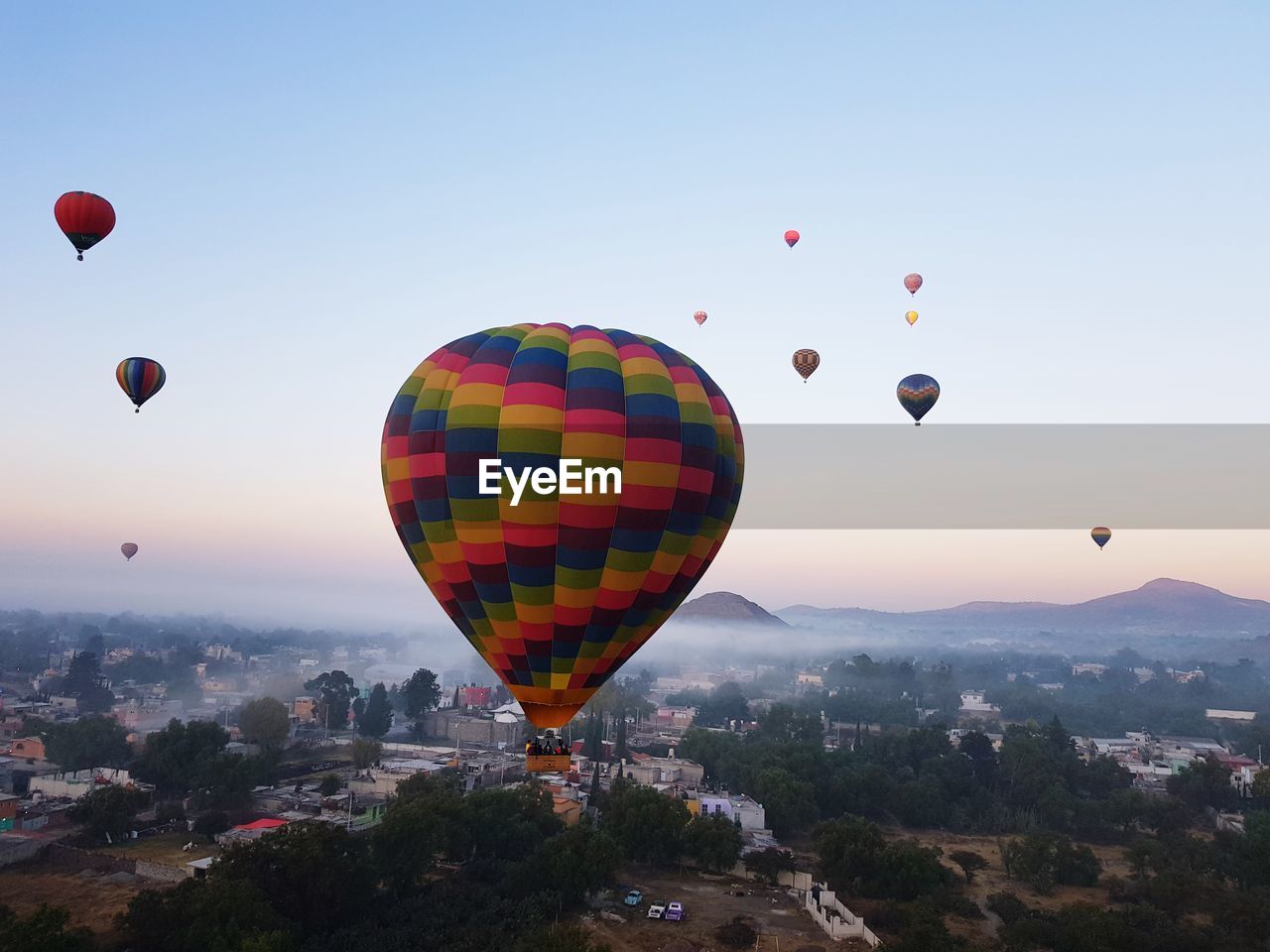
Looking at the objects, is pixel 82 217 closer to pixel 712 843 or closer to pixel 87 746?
pixel 712 843

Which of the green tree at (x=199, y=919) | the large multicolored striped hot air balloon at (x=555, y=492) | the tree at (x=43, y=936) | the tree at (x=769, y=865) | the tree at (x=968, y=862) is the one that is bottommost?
the tree at (x=968, y=862)

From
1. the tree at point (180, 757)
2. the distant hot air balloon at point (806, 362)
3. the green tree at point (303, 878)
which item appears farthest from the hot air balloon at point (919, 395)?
the tree at point (180, 757)

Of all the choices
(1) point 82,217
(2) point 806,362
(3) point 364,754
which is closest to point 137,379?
(1) point 82,217

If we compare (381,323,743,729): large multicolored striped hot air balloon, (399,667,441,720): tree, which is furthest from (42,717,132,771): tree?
(381,323,743,729): large multicolored striped hot air balloon

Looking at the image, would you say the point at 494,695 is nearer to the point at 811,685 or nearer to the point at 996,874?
the point at 811,685

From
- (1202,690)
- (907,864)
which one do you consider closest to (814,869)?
(907,864)

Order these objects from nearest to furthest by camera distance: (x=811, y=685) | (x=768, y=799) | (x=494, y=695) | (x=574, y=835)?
(x=574, y=835) → (x=768, y=799) → (x=494, y=695) → (x=811, y=685)

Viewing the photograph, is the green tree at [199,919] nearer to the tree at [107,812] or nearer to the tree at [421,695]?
the tree at [107,812]
